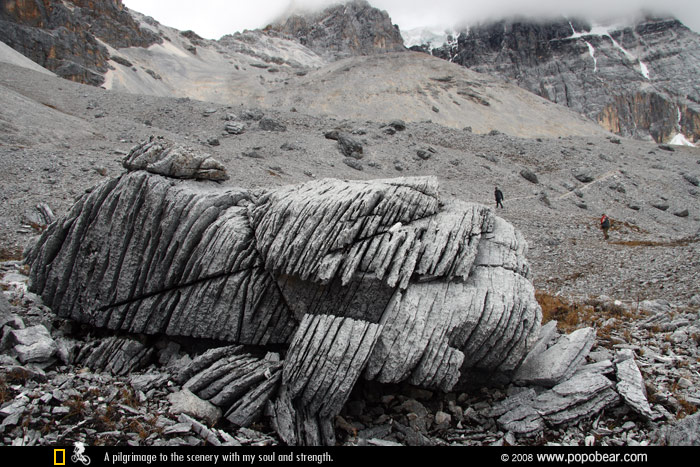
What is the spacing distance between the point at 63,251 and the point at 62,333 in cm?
306

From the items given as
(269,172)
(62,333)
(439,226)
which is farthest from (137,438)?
(269,172)

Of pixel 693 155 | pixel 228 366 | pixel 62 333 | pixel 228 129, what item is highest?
pixel 693 155

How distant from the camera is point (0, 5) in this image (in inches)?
3332

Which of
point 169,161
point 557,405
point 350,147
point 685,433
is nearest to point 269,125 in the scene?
point 350,147

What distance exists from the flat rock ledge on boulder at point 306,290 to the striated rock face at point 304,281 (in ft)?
0.15

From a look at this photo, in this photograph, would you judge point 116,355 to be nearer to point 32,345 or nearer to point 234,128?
point 32,345

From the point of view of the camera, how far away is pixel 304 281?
1307 centimetres

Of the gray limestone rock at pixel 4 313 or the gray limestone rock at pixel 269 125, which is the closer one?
the gray limestone rock at pixel 4 313

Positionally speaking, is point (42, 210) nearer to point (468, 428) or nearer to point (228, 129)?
point (468, 428)

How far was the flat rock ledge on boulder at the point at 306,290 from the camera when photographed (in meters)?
11.1

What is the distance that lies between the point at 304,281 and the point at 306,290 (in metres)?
0.31
